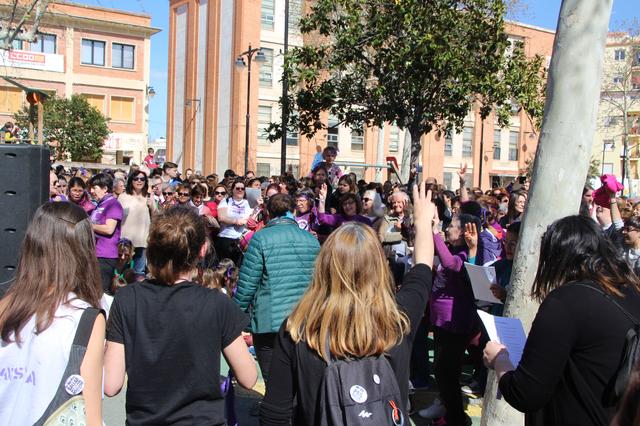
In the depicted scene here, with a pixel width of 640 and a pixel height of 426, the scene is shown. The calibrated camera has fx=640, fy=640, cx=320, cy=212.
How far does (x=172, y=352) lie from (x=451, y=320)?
9.54ft

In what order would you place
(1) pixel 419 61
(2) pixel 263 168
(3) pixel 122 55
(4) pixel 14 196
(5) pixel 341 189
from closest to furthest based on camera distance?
(4) pixel 14 196 → (5) pixel 341 189 → (1) pixel 419 61 → (2) pixel 263 168 → (3) pixel 122 55

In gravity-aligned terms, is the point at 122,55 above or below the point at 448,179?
above

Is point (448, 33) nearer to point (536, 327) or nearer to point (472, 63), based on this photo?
point (472, 63)

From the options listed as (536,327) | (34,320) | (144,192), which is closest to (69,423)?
(34,320)

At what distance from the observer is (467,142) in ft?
154

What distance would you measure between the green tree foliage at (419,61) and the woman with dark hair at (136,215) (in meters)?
5.60

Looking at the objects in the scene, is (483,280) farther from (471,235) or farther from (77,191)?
(77,191)

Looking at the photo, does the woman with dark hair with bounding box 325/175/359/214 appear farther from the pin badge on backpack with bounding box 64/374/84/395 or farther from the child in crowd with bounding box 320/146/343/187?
the pin badge on backpack with bounding box 64/374/84/395

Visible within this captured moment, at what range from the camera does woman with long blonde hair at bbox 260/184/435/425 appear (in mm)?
2357

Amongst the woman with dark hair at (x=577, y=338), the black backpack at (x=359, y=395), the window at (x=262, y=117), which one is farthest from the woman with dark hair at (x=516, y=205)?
the window at (x=262, y=117)

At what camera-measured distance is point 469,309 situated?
5.25m

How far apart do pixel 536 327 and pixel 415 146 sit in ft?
37.0

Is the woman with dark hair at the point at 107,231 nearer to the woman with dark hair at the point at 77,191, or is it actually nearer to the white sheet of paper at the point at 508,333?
the woman with dark hair at the point at 77,191

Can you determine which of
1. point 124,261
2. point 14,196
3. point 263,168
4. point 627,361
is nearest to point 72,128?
point 263,168
